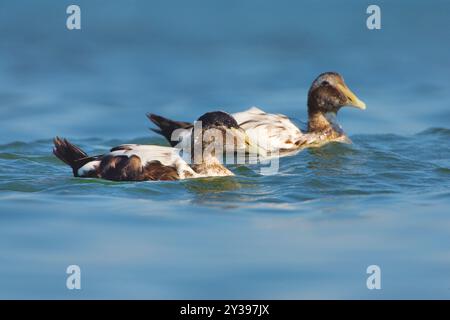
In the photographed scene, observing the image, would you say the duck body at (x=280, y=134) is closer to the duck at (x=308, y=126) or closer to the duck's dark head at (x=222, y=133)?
the duck at (x=308, y=126)

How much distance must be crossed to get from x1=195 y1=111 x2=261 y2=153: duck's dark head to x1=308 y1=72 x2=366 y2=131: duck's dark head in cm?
299

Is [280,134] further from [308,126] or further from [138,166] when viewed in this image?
[138,166]

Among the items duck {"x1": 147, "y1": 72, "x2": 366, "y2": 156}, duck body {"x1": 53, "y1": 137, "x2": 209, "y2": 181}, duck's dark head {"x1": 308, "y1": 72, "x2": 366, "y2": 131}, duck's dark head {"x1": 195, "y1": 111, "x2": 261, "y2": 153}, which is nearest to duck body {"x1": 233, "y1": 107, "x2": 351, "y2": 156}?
duck {"x1": 147, "y1": 72, "x2": 366, "y2": 156}

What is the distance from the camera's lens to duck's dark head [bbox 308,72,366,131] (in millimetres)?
15055

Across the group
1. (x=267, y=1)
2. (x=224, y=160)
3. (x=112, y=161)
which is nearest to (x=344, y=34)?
(x=267, y=1)

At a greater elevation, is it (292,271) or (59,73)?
(59,73)

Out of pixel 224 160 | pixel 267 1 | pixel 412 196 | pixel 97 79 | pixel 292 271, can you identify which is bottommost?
pixel 292 271

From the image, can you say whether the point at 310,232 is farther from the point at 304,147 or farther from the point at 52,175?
the point at 304,147

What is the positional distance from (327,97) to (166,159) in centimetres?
383

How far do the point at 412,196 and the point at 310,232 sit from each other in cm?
192

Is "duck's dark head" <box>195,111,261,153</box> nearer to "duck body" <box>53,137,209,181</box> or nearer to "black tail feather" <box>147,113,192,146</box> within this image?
"duck body" <box>53,137,209,181</box>

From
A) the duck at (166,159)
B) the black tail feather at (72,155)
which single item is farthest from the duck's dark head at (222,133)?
the black tail feather at (72,155)

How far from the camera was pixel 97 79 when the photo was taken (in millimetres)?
17906

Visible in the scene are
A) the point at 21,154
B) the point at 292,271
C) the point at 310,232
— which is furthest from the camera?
the point at 21,154
